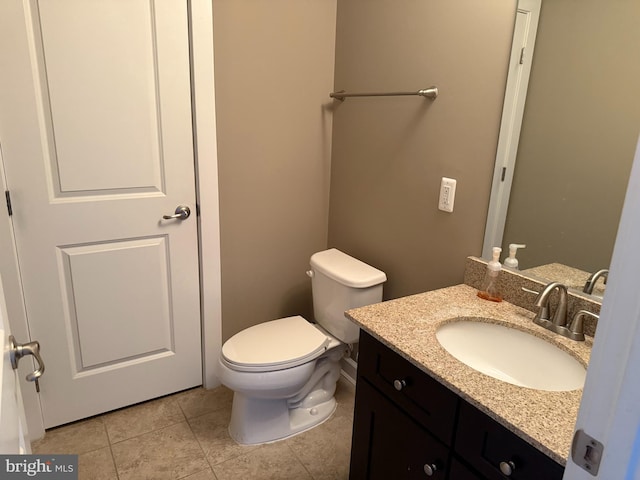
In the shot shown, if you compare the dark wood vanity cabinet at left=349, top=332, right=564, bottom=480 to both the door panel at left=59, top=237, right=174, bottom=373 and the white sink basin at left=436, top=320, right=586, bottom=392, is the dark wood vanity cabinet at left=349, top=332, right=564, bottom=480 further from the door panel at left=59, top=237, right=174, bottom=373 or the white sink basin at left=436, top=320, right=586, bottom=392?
the door panel at left=59, top=237, right=174, bottom=373

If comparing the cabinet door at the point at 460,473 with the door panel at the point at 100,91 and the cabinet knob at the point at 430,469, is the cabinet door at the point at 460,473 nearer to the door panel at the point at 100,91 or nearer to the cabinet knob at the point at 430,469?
the cabinet knob at the point at 430,469

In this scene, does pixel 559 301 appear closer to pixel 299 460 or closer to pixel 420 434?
pixel 420 434

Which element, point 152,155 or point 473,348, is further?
point 152,155

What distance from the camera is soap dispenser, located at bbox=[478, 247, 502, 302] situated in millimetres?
1514

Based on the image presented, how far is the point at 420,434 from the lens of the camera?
1.20 m

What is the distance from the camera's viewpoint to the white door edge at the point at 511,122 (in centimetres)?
141

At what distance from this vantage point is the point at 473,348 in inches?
55.5

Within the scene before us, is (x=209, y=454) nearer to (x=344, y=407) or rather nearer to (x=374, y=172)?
(x=344, y=407)

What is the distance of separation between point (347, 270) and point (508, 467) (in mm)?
1138

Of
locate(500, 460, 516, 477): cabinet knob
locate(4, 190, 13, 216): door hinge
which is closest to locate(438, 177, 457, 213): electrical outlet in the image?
locate(500, 460, 516, 477): cabinet knob

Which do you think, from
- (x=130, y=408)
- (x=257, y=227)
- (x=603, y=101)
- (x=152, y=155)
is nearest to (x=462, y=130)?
(x=603, y=101)

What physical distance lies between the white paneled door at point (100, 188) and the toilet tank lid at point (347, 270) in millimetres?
612

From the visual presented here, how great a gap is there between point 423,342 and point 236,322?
4.44 ft

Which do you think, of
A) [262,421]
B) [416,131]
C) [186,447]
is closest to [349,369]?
[262,421]
